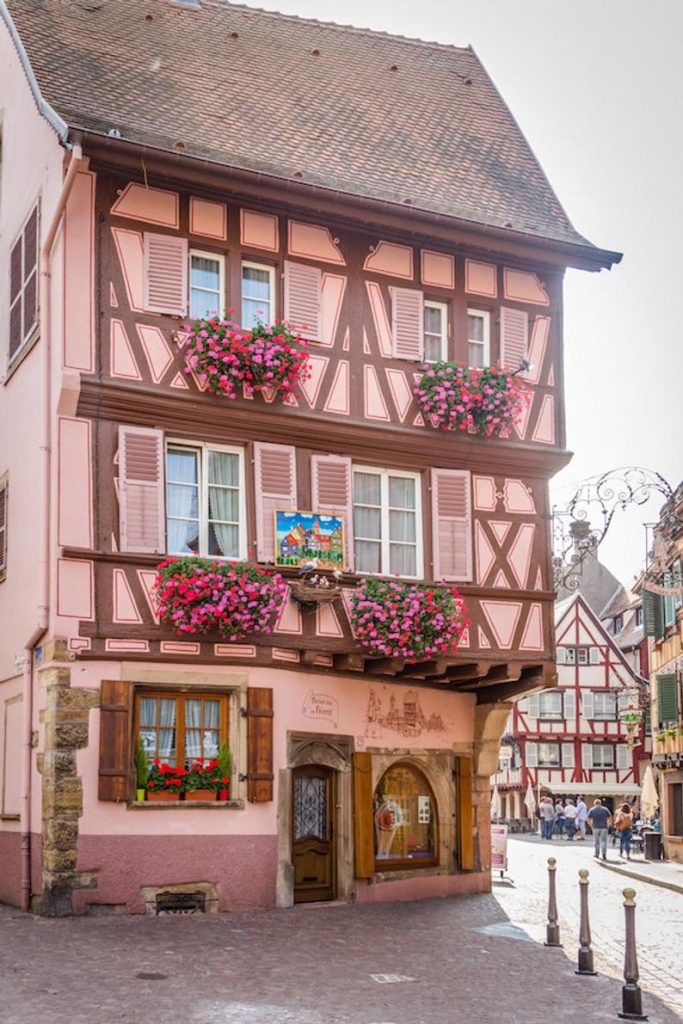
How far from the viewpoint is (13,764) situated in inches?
742

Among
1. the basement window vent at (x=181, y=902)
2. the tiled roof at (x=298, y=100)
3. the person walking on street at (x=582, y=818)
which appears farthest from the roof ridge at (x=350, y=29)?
the person walking on street at (x=582, y=818)

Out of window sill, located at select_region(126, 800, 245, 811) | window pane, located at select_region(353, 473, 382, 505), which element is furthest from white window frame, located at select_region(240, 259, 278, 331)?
window sill, located at select_region(126, 800, 245, 811)

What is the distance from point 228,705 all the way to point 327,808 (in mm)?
2213

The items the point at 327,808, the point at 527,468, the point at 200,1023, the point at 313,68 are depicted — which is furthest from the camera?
the point at 313,68

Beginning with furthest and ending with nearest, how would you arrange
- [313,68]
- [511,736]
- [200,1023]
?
[511,736] → [313,68] → [200,1023]

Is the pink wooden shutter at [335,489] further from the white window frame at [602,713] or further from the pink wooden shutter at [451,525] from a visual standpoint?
the white window frame at [602,713]

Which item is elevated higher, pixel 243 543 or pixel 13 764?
pixel 243 543

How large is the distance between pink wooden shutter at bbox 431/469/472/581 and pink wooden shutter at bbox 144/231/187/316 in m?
4.26

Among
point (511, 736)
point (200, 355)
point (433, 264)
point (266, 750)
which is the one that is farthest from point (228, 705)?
point (511, 736)

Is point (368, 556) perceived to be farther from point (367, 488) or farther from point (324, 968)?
point (324, 968)

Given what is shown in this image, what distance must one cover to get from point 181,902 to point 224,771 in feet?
5.28

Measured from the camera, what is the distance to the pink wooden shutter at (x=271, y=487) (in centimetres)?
1861

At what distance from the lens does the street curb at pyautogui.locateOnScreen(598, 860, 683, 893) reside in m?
26.6

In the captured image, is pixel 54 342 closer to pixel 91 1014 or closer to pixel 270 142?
pixel 270 142
